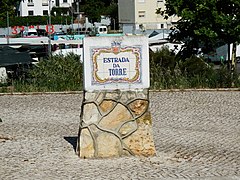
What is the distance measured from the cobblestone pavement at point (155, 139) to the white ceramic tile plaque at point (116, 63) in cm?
121

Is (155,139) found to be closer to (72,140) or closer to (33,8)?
(72,140)

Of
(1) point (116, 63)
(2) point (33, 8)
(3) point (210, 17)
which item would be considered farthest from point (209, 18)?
(2) point (33, 8)

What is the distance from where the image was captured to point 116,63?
1017cm

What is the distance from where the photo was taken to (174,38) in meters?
22.8

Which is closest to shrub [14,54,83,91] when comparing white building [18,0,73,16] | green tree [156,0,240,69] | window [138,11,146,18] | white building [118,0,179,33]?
green tree [156,0,240,69]

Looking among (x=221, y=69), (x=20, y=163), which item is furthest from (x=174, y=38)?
(x=20, y=163)

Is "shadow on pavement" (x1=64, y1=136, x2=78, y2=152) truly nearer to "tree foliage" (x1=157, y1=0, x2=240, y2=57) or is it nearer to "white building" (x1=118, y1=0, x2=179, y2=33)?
"tree foliage" (x1=157, y1=0, x2=240, y2=57)

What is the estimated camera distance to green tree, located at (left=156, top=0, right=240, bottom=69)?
20.5 metres

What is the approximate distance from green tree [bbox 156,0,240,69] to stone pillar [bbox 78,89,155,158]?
35.1 ft

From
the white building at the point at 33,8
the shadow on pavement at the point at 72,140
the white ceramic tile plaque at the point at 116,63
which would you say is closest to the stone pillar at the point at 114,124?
the white ceramic tile plaque at the point at 116,63

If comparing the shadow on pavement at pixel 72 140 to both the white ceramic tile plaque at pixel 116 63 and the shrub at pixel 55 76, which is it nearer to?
the white ceramic tile plaque at pixel 116 63

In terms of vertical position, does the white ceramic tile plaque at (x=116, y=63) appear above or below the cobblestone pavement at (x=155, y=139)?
above

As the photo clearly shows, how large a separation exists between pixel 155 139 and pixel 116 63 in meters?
2.49

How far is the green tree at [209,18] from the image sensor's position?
20531mm
